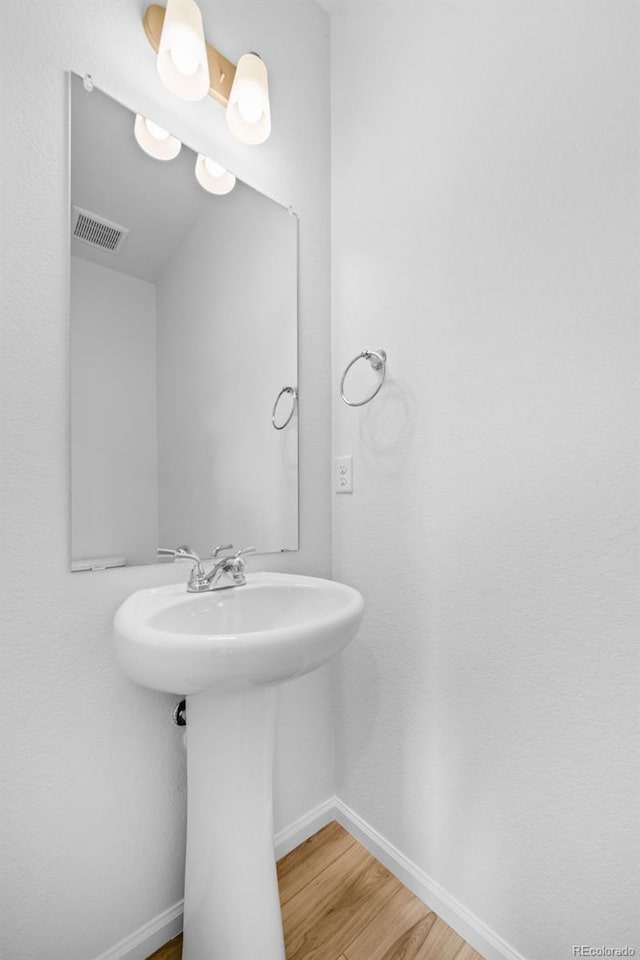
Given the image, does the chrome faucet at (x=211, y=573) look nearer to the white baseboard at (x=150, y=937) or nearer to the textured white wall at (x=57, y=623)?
the textured white wall at (x=57, y=623)

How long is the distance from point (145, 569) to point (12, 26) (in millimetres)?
1097

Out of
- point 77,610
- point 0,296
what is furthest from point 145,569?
point 0,296

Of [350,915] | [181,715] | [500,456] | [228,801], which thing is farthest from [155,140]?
[350,915]

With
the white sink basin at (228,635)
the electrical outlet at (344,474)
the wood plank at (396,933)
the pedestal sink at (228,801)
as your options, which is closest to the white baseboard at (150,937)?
the pedestal sink at (228,801)

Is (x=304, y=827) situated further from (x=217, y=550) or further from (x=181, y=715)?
(x=217, y=550)

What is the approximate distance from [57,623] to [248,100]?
1.34 m

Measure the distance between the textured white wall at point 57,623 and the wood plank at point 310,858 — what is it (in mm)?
312

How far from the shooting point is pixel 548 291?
0.88 metres

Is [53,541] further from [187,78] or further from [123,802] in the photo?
[187,78]

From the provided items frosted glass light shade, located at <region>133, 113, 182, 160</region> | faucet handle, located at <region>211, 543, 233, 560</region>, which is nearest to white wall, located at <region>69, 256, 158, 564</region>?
faucet handle, located at <region>211, 543, 233, 560</region>

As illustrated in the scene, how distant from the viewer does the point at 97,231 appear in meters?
0.95

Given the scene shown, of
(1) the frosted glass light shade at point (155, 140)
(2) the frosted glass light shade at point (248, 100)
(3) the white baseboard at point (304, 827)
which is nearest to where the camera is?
(1) the frosted glass light shade at point (155, 140)

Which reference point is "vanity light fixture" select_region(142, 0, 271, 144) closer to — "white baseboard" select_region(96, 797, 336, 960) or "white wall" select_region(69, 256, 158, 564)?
"white wall" select_region(69, 256, 158, 564)

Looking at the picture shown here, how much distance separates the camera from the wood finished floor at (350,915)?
987 mm
